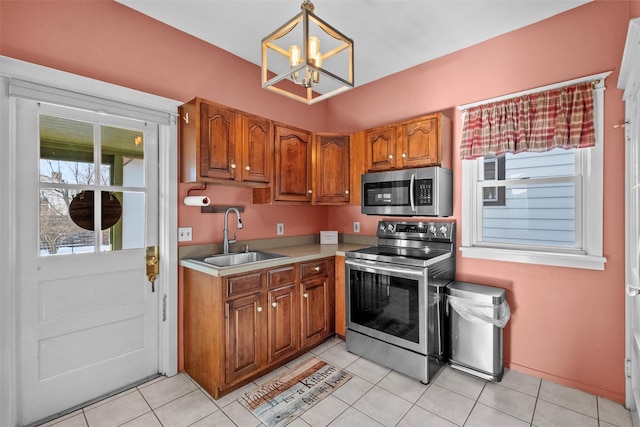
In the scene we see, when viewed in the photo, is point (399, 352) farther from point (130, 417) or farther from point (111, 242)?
point (111, 242)

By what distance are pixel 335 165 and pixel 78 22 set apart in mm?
2296

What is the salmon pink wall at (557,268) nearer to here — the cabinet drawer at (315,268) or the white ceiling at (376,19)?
the white ceiling at (376,19)

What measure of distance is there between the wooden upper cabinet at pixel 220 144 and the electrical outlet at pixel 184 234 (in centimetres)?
40

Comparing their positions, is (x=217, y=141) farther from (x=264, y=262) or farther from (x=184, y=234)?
(x=264, y=262)

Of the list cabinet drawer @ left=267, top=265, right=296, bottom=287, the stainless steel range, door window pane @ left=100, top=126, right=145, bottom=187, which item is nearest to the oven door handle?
the stainless steel range

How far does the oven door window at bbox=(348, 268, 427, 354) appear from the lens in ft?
7.56

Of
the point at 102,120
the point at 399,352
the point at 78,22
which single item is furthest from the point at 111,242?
the point at 399,352

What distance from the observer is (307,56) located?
140 centimetres

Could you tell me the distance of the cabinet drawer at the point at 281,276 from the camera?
2.40 m

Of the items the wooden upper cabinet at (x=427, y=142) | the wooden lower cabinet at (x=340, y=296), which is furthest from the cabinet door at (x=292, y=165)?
the wooden upper cabinet at (x=427, y=142)

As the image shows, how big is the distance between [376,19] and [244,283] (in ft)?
7.48

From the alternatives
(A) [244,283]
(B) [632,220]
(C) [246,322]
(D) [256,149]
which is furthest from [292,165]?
(B) [632,220]

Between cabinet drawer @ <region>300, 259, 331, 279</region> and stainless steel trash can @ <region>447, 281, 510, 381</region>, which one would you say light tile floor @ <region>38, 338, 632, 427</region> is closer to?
stainless steel trash can @ <region>447, 281, 510, 381</region>

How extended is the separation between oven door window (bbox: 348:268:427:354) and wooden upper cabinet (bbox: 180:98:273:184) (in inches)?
52.4
